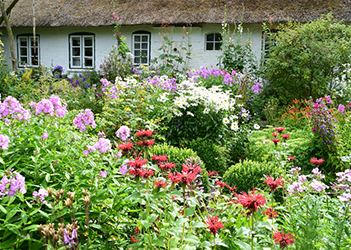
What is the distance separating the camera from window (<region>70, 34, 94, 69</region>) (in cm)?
1335

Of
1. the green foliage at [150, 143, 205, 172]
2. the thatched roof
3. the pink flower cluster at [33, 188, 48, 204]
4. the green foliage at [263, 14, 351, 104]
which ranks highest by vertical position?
the thatched roof

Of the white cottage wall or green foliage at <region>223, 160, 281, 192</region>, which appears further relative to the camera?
the white cottage wall

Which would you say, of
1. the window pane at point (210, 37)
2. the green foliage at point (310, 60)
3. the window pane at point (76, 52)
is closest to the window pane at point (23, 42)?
the window pane at point (76, 52)

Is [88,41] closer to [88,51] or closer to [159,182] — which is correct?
[88,51]

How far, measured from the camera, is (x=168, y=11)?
1160 centimetres

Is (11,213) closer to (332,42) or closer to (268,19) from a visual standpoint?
(332,42)

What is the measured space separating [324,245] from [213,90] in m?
3.52

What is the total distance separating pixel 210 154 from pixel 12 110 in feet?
8.46

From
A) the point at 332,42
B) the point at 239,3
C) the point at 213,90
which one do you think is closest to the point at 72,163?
the point at 213,90

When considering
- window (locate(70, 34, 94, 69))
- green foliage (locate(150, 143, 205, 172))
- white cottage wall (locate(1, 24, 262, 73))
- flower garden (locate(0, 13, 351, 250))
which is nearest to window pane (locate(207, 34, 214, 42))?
white cottage wall (locate(1, 24, 262, 73))

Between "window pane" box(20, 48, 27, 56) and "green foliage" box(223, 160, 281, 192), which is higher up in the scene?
"window pane" box(20, 48, 27, 56)

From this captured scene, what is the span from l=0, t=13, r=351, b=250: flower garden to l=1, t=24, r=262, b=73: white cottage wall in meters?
6.43

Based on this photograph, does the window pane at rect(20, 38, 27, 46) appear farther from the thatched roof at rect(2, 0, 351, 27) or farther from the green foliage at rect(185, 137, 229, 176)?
the green foliage at rect(185, 137, 229, 176)

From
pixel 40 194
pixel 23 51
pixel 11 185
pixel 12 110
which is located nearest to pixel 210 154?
pixel 12 110
